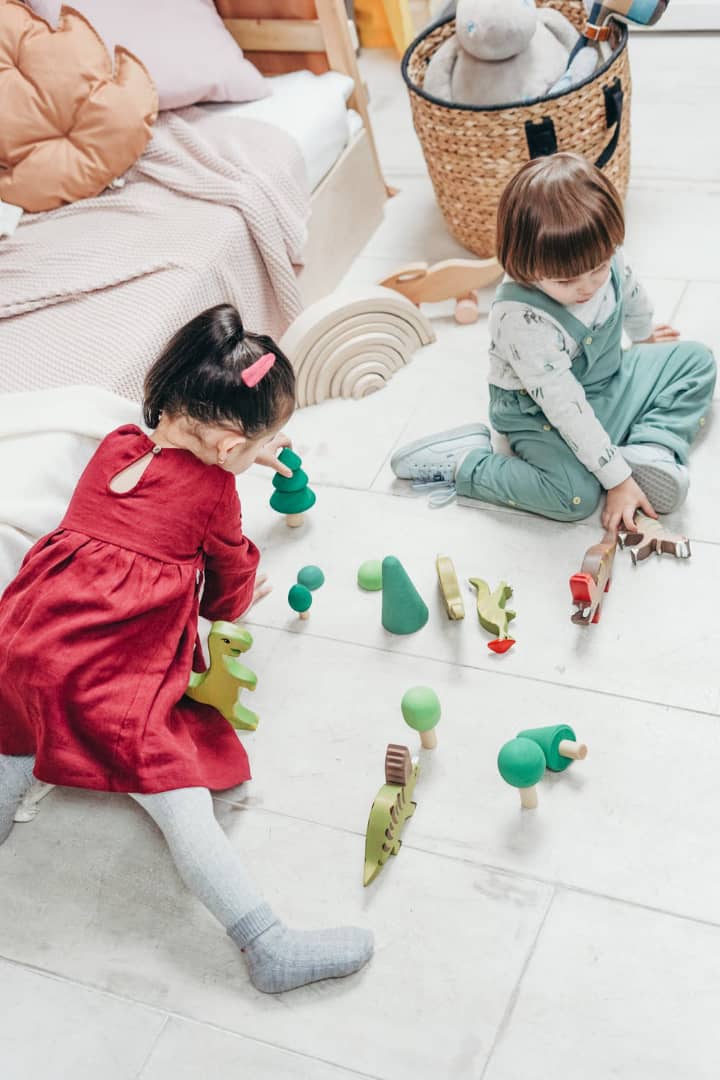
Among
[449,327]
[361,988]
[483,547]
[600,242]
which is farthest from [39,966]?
[449,327]

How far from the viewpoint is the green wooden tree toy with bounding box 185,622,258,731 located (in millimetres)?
1184

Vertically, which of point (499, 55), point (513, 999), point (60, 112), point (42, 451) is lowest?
point (513, 999)

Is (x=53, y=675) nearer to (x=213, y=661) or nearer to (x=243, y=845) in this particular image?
(x=213, y=661)

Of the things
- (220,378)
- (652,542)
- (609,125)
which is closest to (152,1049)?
(220,378)

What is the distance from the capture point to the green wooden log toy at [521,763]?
3.50ft

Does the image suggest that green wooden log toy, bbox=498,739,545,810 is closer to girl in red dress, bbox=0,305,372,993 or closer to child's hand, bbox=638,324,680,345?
girl in red dress, bbox=0,305,372,993

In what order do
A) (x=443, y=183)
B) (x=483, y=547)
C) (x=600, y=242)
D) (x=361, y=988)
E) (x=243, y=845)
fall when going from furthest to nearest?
1. (x=443, y=183)
2. (x=483, y=547)
3. (x=600, y=242)
4. (x=243, y=845)
5. (x=361, y=988)

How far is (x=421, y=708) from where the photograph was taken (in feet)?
3.78

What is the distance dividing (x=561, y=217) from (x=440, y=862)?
0.76m

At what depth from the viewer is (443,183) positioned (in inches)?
75.9

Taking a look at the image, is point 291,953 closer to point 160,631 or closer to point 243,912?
point 243,912

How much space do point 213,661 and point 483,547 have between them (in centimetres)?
45

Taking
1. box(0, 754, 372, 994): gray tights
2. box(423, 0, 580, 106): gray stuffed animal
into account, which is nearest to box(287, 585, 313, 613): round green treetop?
box(0, 754, 372, 994): gray tights

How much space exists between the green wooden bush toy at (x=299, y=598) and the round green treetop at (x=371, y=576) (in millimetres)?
84
